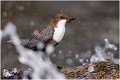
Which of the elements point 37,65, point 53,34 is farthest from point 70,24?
point 37,65

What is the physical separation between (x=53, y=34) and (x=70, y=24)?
786 centimetres

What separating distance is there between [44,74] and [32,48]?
1.41 feet

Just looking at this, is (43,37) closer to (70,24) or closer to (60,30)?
(60,30)

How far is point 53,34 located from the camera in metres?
5.18

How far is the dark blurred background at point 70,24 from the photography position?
1102 centimetres

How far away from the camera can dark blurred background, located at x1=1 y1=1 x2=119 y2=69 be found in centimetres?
1102

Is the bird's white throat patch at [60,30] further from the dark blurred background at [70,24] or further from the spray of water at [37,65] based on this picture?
the dark blurred background at [70,24]

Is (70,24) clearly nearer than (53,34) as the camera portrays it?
No

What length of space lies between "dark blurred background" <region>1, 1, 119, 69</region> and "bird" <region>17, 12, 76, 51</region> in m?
4.96

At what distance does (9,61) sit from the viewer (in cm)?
1058

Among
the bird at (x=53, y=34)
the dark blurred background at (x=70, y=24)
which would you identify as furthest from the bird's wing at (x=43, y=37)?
the dark blurred background at (x=70, y=24)

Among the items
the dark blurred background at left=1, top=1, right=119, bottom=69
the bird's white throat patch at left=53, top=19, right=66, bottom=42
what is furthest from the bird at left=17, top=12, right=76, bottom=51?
the dark blurred background at left=1, top=1, right=119, bottom=69

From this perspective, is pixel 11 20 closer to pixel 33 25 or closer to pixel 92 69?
pixel 33 25

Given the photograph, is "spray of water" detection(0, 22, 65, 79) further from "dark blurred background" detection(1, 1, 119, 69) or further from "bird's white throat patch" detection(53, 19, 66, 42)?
"dark blurred background" detection(1, 1, 119, 69)
